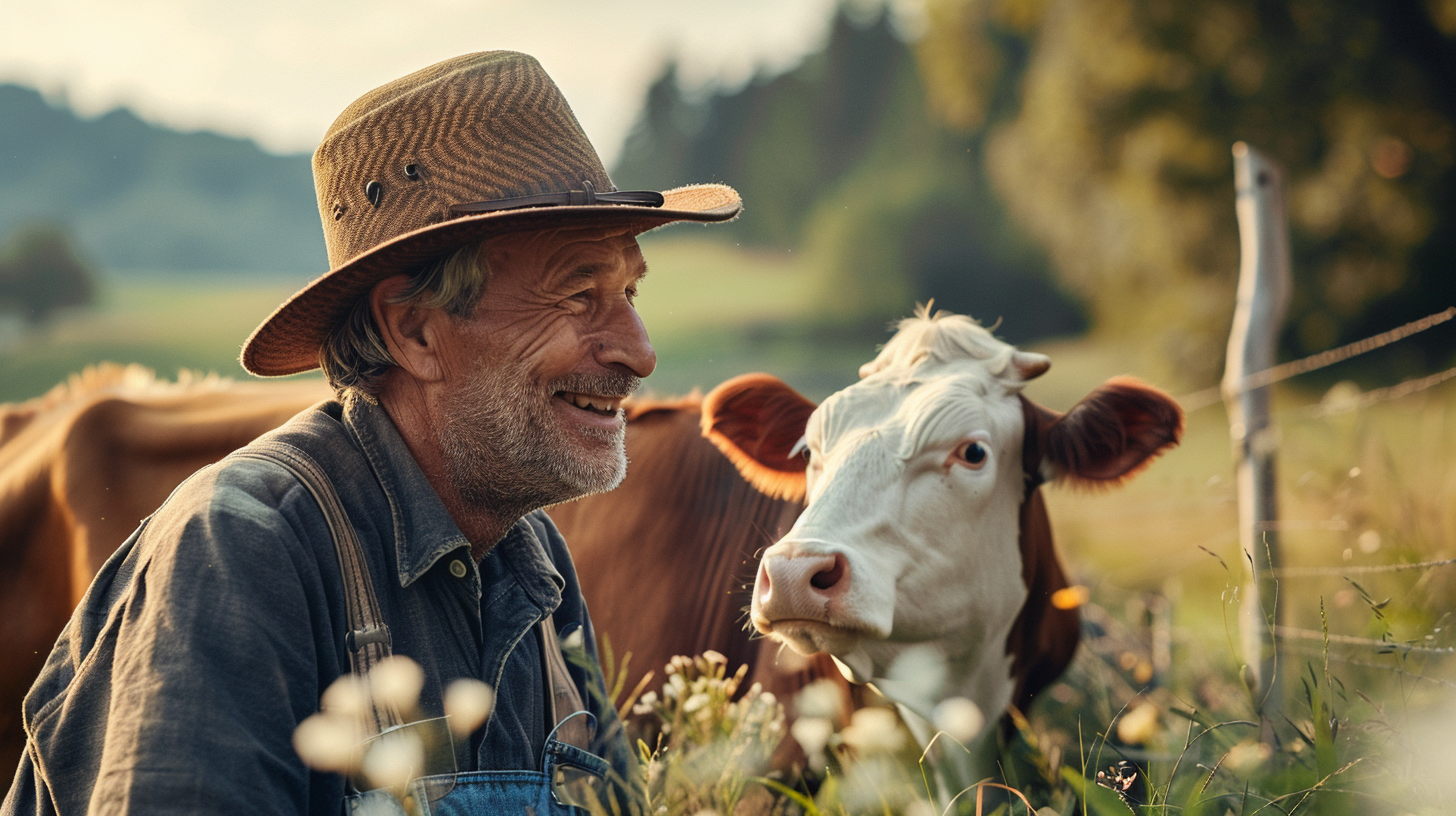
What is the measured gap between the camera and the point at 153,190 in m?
47.8

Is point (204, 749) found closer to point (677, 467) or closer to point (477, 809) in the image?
point (477, 809)

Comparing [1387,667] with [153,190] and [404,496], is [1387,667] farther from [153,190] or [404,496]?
[153,190]

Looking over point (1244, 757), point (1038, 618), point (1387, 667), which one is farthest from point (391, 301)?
point (1387, 667)

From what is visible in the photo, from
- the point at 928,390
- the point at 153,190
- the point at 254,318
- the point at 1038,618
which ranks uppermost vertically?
the point at 153,190

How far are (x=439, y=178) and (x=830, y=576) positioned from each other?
45.3 inches

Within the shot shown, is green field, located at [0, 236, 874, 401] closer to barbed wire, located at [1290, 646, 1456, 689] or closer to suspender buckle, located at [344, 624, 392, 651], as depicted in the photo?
barbed wire, located at [1290, 646, 1456, 689]

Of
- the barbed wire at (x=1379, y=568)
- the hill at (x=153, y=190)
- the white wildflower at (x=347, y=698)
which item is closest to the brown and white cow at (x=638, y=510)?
the barbed wire at (x=1379, y=568)

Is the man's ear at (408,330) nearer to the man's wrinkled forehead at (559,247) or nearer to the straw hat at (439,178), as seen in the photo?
the straw hat at (439,178)

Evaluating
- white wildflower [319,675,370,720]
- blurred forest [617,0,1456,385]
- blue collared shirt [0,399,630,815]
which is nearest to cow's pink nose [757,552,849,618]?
blue collared shirt [0,399,630,815]

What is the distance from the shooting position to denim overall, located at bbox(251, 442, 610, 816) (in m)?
1.69

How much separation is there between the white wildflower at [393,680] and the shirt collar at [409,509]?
0.20 meters

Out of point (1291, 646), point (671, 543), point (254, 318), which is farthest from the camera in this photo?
point (254, 318)

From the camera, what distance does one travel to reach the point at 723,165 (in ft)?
128

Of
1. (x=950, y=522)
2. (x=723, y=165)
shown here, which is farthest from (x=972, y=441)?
(x=723, y=165)
